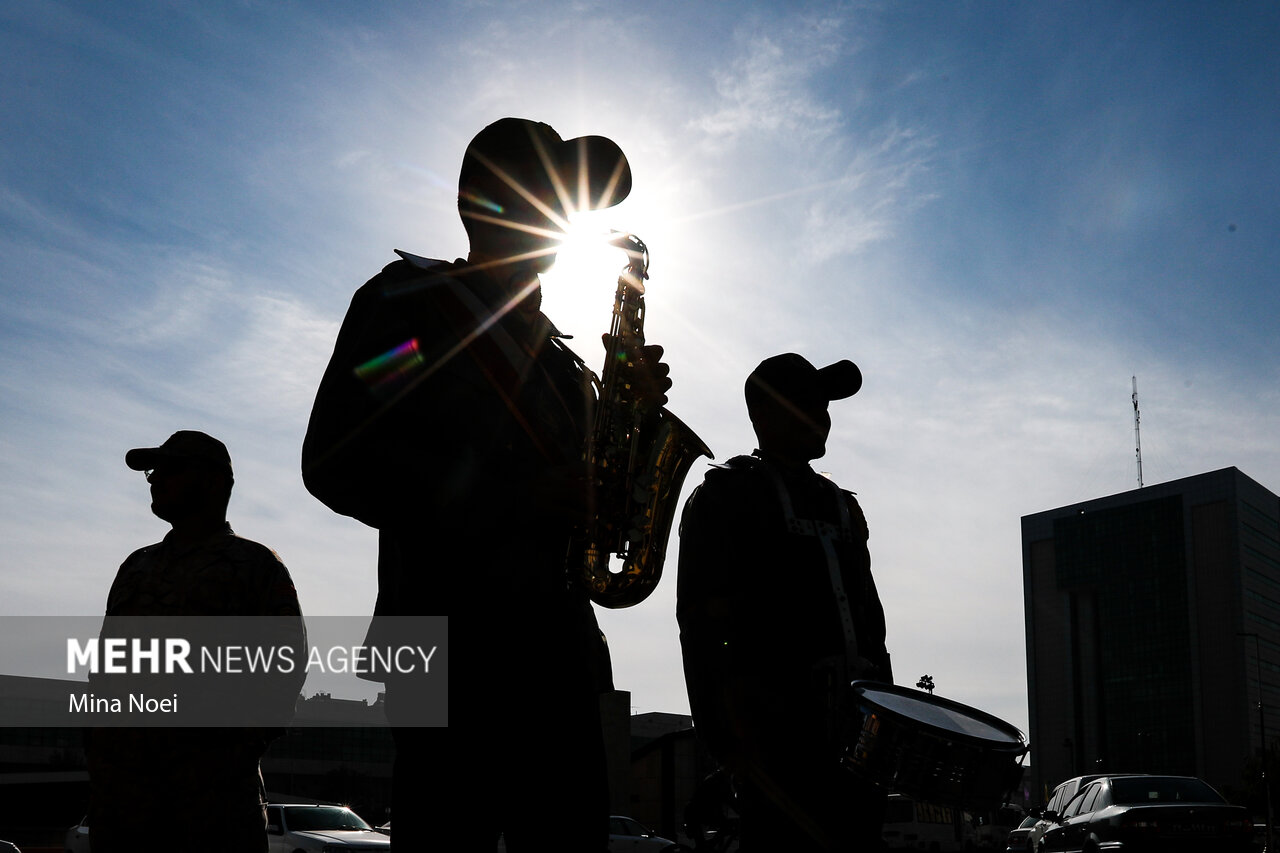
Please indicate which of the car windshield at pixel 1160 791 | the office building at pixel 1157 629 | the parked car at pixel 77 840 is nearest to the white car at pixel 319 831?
the parked car at pixel 77 840

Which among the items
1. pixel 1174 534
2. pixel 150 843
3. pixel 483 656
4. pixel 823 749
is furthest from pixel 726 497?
pixel 1174 534

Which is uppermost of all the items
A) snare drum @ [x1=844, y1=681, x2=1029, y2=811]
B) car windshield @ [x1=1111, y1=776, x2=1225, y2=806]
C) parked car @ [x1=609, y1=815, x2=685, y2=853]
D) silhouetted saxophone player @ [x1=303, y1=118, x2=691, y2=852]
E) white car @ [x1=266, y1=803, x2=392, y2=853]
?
silhouetted saxophone player @ [x1=303, y1=118, x2=691, y2=852]

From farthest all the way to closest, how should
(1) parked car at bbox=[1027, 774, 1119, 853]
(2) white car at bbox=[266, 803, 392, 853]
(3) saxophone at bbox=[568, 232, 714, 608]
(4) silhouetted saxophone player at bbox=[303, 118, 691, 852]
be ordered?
(1) parked car at bbox=[1027, 774, 1119, 853]
(2) white car at bbox=[266, 803, 392, 853]
(3) saxophone at bbox=[568, 232, 714, 608]
(4) silhouetted saxophone player at bbox=[303, 118, 691, 852]

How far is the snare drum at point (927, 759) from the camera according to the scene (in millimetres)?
2969

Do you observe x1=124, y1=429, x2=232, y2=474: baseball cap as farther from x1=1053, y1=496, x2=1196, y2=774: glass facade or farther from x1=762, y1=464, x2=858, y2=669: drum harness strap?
x1=1053, y1=496, x2=1196, y2=774: glass facade

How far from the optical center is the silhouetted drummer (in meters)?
3.29

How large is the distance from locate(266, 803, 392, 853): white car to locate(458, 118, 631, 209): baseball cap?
1597 centimetres

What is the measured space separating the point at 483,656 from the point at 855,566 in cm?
166

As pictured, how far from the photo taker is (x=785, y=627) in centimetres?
346

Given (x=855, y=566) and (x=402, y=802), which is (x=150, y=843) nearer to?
(x=402, y=802)

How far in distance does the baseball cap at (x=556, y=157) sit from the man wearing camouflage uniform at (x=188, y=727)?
85.2 inches

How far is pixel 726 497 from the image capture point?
3641mm

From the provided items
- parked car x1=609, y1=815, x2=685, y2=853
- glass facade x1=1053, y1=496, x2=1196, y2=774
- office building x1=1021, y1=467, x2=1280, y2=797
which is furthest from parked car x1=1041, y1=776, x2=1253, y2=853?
glass facade x1=1053, y1=496, x2=1196, y2=774

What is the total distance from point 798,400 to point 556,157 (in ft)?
4.68
